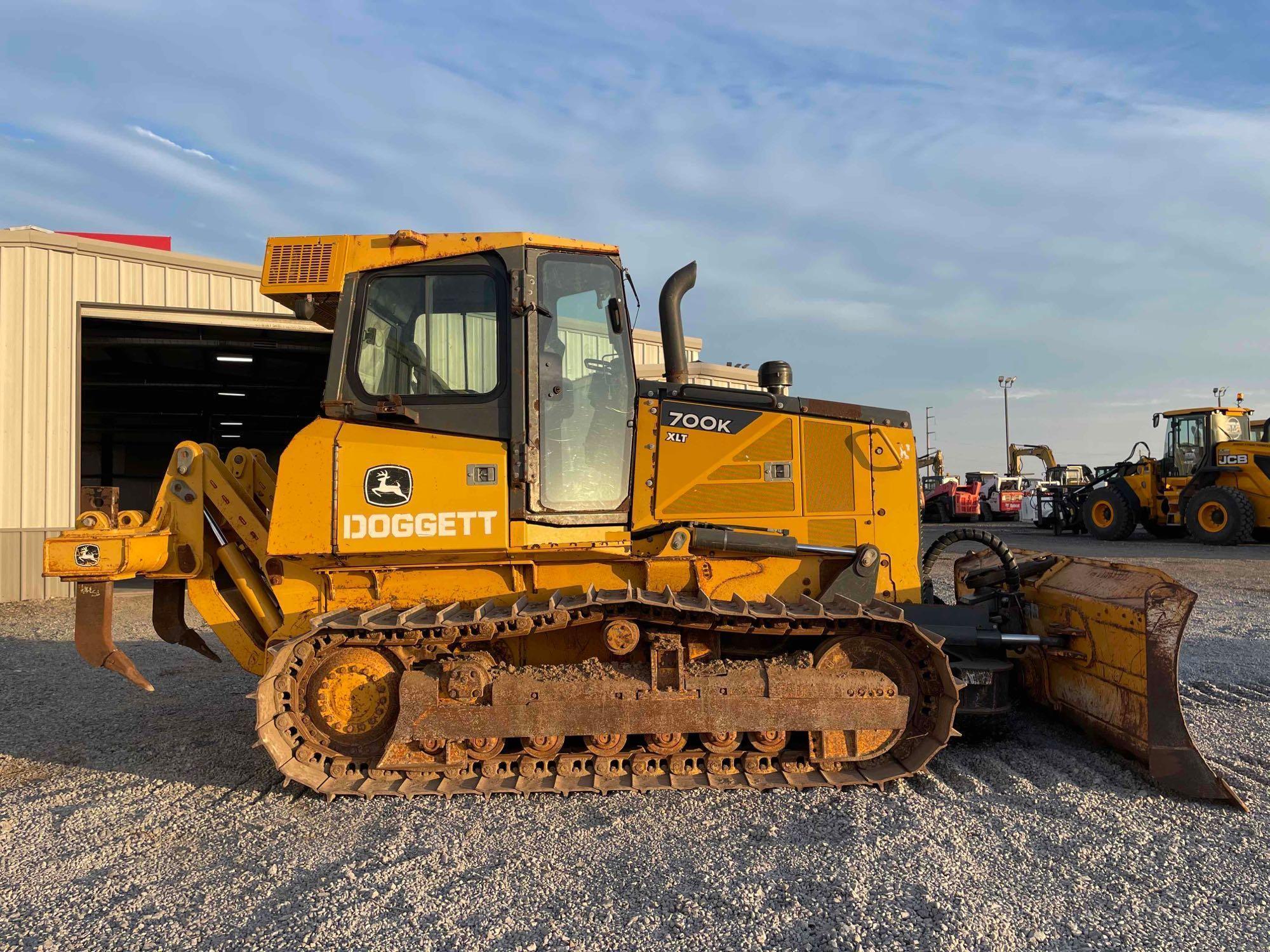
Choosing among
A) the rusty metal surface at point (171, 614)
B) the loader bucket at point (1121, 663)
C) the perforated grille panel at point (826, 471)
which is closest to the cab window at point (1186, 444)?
the loader bucket at point (1121, 663)

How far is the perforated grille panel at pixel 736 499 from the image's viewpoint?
4.81m

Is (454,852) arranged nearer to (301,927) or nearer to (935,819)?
(301,927)

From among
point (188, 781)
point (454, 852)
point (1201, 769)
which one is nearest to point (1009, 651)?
point (1201, 769)

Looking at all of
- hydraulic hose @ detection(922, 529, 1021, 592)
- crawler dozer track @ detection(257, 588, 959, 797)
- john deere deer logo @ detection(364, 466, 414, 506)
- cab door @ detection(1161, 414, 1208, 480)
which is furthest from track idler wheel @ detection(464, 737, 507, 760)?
cab door @ detection(1161, 414, 1208, 480)

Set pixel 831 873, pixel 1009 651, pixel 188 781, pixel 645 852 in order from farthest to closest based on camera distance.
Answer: pixel 1009 651 < pixel 188 781 < pixel 645 852 < pixel 831 873

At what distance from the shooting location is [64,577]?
4504 mm

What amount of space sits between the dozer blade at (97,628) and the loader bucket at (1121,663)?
572 cm

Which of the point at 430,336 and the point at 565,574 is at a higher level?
the point at 430,336

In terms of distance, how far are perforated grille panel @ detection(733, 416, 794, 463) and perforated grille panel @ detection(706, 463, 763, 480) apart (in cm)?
4

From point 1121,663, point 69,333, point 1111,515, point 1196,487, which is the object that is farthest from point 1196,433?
point 69,333

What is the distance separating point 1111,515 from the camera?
21891 mm

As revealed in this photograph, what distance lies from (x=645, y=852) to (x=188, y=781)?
292 centimetres

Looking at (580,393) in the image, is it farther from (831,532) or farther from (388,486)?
(831,532)

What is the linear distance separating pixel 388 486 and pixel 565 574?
3.76ft
